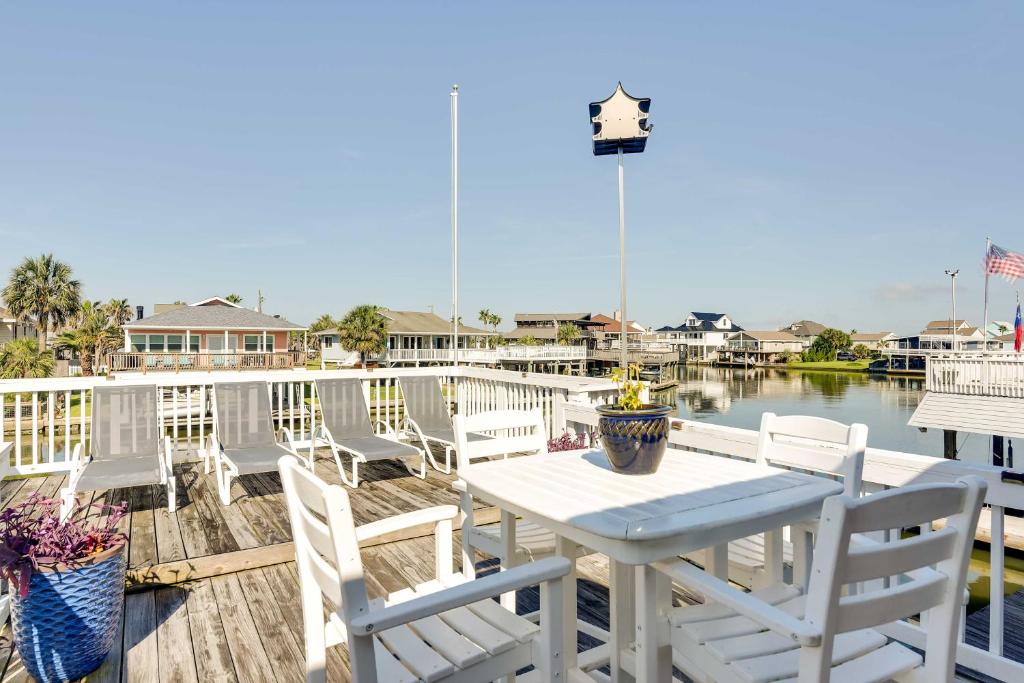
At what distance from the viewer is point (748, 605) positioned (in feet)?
4.44

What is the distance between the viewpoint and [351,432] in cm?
565

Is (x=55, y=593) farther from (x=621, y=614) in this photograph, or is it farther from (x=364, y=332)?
(x=364, y=332)

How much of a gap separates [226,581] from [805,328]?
97169 mm

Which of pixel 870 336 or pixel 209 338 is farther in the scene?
pixel 870 336

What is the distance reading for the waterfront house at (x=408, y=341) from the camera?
38781mm

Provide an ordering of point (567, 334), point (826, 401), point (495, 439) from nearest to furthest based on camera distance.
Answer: point (495, 439)
point (826, 401)
point (567, 334)

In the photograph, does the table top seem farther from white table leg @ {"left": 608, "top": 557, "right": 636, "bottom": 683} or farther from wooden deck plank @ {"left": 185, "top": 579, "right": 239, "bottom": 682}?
wooden deck plank @ {"left": 185, "top": 579, "right": 239, "bottom": 682}

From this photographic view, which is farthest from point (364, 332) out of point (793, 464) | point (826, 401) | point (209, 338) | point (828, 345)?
point (828, 345)

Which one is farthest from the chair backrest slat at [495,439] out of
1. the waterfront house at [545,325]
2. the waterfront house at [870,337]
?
the waterfront house at [870,337]

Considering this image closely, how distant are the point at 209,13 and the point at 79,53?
3886 mm

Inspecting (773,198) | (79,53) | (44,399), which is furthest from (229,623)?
(773,198)

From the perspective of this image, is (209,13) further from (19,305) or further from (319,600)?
(19,305)

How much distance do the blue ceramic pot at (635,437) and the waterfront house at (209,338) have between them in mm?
23764

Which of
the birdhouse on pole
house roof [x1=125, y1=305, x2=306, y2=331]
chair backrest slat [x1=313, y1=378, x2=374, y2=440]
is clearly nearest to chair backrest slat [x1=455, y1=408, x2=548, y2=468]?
chair backrest slat [x1=313, y1=378, x2=374, y2=440]
